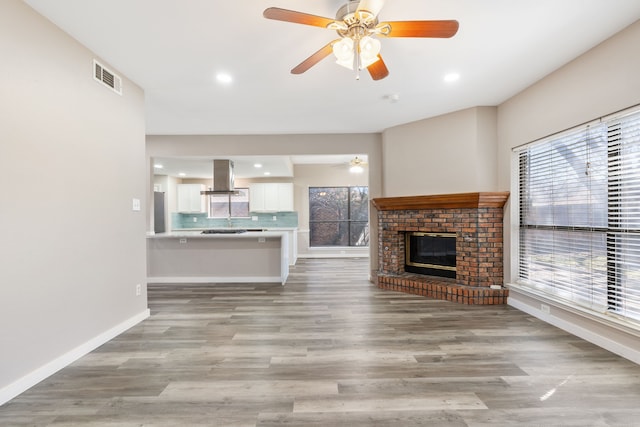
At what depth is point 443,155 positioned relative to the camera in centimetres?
409

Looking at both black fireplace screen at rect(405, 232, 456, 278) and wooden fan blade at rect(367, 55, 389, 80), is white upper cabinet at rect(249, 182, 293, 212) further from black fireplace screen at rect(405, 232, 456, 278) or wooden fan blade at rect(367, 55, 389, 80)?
wooden fan blade at rect(367, 55, 389, 80)

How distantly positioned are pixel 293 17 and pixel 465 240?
3.44 meters

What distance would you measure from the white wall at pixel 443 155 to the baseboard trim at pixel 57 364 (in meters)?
3.94

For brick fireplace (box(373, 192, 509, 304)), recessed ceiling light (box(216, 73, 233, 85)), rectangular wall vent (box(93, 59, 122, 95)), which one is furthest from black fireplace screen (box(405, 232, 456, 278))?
rectangular wall vent (box(93, 59, 122, 95))

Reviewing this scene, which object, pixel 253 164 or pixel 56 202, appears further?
pixel 253 164

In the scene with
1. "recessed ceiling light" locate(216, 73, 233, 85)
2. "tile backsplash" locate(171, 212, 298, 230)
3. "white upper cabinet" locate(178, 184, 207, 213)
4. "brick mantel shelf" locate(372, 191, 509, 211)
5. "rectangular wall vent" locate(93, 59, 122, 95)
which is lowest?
"tile backsplash" locate(171, 212, 298, 230)

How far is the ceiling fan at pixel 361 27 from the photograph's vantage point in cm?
163

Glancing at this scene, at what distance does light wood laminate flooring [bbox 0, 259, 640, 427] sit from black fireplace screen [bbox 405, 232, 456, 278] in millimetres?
1082

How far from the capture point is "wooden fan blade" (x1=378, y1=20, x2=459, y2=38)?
1.64 meters

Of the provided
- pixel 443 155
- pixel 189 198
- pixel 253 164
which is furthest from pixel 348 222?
pixel 189 198

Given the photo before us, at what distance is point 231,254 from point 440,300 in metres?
3.40

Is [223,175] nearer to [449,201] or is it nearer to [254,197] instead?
[254,197]

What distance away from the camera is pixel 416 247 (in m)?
4.64

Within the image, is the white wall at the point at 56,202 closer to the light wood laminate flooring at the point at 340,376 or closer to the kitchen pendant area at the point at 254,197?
the light wood laminate flooring at the point at 340,376
